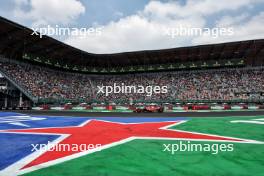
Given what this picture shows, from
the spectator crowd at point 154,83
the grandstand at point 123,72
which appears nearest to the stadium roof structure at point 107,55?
the grandstand at point 123,72

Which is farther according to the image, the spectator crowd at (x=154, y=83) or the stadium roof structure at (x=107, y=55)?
the spectator crowd at (x=154, y=83)

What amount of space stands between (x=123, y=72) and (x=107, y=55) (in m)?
9.68

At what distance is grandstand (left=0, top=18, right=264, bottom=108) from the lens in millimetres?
40969

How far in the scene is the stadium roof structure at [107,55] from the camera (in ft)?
127

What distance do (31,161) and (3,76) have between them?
129ft

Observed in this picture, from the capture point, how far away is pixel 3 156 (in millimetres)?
5965

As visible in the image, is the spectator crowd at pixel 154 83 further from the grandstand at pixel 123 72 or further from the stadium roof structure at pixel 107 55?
the stadium roof structure at pixel 107 55

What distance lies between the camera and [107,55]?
5244cm

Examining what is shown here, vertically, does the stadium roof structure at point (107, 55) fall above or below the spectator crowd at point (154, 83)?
above

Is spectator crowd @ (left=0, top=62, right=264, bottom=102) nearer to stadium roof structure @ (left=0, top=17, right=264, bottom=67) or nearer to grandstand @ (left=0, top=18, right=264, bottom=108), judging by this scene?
grandstand @ (left=0, top=18, right=264, bottom=108)

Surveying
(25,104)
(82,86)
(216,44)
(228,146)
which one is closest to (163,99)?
(216,44)

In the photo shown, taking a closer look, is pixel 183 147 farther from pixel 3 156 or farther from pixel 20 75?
pixel 20 75

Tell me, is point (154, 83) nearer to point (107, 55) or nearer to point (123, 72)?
point (123, 72)

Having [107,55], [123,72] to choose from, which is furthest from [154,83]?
[107,55]
